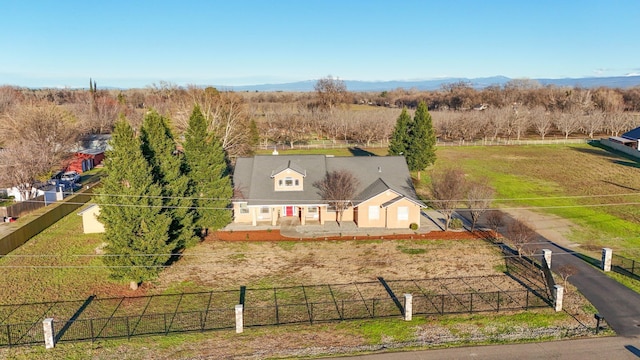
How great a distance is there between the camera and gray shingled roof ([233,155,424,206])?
37594mm

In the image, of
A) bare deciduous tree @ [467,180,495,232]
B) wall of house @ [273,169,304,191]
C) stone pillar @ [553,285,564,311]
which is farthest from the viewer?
wall of house @ [273,169,304,191]

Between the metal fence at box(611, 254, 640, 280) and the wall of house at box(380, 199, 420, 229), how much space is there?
Result: 1395 centimetres

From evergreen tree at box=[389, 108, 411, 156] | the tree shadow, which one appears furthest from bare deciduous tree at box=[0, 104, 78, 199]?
the tree shadow

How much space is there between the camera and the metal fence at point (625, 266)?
27.2 m

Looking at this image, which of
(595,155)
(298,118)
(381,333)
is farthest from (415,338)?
(298,118)

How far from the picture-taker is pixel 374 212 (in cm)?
3697

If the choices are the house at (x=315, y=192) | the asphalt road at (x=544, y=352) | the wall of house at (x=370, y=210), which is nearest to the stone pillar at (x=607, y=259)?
the asphalt road at (x=544, y=352)

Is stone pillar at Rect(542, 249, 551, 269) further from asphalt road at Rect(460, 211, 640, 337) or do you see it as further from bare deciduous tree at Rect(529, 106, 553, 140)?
bare deciduous tree at Rect(529, 106, 553, 140)

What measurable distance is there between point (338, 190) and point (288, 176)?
Result: 15.2 ft

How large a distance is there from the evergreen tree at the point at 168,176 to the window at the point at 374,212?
1430 centimetres

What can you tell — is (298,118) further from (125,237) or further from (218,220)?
(125,237)

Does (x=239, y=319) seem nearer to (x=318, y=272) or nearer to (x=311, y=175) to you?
(x=318, y=272)

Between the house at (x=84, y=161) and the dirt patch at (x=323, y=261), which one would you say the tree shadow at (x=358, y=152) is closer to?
the dirt patch at (x=323, y=261)

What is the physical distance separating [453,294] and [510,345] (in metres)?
5.04
